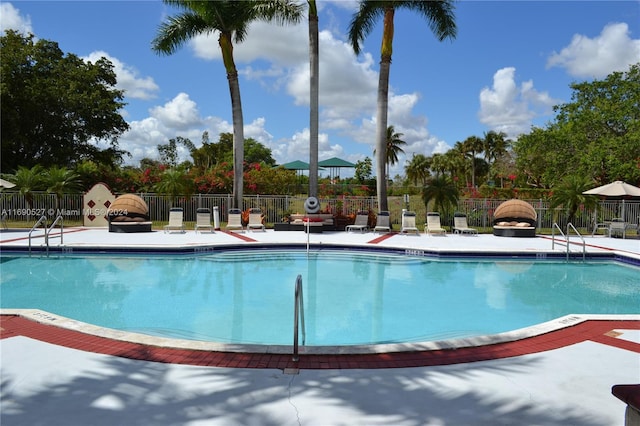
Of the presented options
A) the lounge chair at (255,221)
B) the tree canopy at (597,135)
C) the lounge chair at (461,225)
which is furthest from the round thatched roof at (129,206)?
the tree canopy at (597,135)

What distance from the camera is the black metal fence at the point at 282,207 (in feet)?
63.7

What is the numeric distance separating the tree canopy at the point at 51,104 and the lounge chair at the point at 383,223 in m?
18.6

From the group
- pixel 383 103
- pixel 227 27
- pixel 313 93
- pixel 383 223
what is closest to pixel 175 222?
pixel 313 93

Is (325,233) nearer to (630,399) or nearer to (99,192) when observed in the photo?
(99,192)

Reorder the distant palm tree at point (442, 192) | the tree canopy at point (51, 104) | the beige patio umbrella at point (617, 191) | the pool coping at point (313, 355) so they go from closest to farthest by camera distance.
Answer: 1. the pool coping at point (313, 355)
2. the beige patio umbrella at point (617, 191)
3. the distant palm tree at point (442, 192)
4. the tree canopy at point (51, 104)

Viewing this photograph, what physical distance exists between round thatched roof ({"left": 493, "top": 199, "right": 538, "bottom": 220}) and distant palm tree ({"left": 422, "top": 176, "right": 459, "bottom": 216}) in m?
1.92

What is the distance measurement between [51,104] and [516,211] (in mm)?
24929

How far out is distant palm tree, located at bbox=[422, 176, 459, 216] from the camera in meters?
18.9

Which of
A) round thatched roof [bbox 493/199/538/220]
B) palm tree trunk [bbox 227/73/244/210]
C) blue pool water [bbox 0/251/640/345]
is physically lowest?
blue pool water [bbox 0/251/640/345]

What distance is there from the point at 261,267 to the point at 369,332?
5392 mm

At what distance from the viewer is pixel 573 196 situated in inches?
694

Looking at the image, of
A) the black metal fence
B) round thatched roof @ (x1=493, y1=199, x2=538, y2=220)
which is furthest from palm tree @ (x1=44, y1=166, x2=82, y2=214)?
round thatched roof @ (x1=493, y1=199, x2=538, y2=220)

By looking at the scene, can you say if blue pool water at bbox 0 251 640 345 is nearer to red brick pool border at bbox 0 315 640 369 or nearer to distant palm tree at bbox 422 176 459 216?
red brick pool border at bbox 0 315 640 369

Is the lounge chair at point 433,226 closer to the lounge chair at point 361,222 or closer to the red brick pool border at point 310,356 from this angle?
the lounge chair at point 361,222
